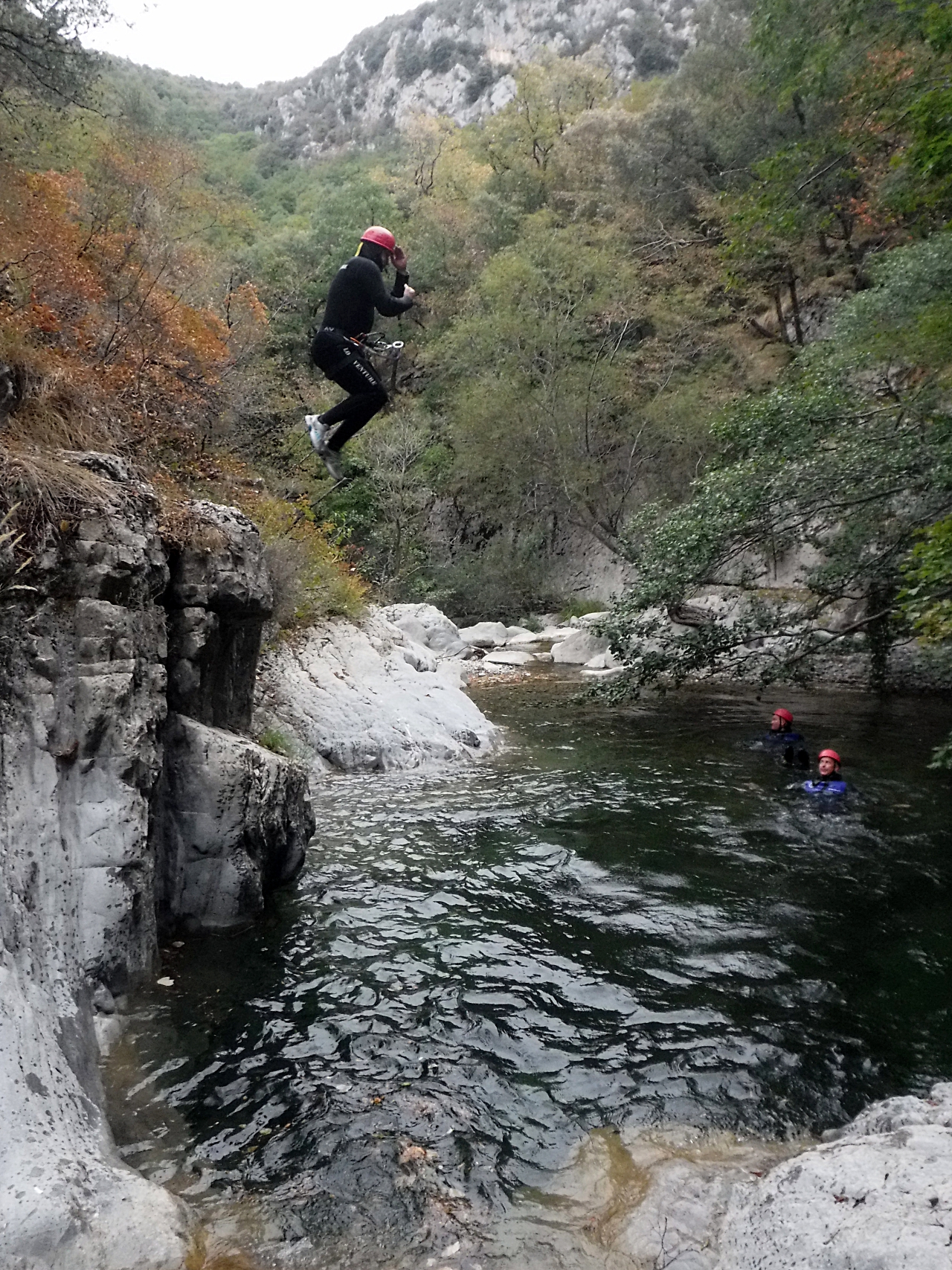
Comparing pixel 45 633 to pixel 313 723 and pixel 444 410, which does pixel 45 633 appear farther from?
pixel 444 410

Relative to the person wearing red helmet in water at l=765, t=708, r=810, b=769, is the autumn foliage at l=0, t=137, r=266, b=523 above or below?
above

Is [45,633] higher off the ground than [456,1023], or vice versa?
[45,633]

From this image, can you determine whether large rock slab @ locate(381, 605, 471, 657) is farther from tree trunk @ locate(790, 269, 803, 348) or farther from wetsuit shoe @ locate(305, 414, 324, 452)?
tree trunk @ locate(790, 269, 803, 348)

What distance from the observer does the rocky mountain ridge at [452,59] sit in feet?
185

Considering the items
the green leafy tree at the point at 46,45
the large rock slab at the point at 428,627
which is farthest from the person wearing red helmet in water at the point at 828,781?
the green leafy tree at the point at 46,45

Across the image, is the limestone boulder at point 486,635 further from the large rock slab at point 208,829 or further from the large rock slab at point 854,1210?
the large rock slab at point 854,1210

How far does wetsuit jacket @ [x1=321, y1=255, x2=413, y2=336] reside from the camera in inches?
266

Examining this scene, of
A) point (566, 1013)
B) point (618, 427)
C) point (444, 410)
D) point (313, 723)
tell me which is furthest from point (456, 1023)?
point (444, 410)

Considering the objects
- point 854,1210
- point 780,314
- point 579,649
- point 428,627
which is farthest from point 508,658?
point 854,1210

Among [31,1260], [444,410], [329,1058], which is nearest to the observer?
[31,1260]

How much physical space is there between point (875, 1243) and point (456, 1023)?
286cm

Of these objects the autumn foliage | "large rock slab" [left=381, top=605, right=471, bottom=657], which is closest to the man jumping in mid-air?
the autumn foliage

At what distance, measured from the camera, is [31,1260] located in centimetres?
272

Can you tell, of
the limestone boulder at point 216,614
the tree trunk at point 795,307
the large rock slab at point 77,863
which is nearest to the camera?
the large rock slab at point 77,863
